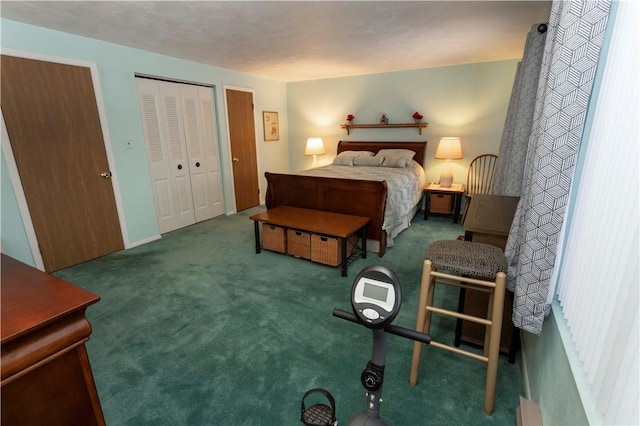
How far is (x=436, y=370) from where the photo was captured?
5.76ft

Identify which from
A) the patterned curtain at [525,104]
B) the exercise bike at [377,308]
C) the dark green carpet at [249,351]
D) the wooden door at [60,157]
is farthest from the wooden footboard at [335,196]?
the exercise bike at [377,308]

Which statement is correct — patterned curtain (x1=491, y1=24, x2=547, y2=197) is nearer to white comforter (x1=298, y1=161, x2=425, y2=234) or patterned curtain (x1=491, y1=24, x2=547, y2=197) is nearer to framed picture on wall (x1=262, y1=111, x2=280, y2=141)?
white comforter (x1=298, y1=161, x2=425, y2=234)

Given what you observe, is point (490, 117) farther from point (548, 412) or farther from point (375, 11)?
point (548, 412)

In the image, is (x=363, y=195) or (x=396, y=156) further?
(x=396, y=156)

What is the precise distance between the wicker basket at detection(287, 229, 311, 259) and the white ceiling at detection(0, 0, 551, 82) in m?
2.00

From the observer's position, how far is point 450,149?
4465mm

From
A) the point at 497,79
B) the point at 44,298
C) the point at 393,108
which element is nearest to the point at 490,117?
the point at 497,79

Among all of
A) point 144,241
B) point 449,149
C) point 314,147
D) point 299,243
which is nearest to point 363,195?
point 299,243

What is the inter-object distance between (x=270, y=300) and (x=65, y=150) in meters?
2.61

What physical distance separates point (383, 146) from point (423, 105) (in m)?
0.89

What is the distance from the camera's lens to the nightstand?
4.47 meters

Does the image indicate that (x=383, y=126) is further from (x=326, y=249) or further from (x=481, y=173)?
(x=326, y=249)

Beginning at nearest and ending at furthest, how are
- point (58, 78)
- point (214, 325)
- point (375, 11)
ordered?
point (214, 325) < point (375, 11) < point (58, 78)

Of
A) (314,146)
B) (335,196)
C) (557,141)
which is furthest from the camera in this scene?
(314,146)
